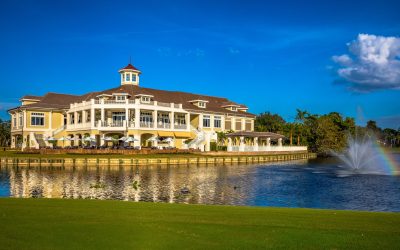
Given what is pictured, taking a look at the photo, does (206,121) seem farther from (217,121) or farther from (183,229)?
(183,229)

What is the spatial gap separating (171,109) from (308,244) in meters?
58.3

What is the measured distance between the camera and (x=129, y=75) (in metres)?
74.5

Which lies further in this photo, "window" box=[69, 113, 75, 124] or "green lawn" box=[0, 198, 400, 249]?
"window" box=[69, 113, 75, 124]

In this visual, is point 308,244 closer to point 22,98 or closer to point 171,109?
point 171,109

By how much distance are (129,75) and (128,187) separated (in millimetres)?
47930

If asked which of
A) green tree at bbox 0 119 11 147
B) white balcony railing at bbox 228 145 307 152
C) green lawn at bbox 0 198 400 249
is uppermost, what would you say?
green tree at bbox 0 119 11 147

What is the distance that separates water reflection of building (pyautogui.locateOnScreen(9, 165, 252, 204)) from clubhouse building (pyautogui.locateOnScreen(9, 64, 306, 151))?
21077mm

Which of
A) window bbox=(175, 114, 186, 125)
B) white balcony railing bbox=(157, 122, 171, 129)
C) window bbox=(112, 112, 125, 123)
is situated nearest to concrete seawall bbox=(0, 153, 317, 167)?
white balcony railing bbox=(157, 122, 171, 129)

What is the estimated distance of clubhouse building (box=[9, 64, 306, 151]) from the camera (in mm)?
61594

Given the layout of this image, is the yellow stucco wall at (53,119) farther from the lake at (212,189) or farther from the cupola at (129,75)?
the lake at (212,189)

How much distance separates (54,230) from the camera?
10391mm

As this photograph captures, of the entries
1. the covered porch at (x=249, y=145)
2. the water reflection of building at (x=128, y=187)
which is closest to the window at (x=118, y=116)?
the covered porch at (x=249, y=145)

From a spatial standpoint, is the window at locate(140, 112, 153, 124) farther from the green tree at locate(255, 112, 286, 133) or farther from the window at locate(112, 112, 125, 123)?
the green tree at locate(255, 112, 286, 133)

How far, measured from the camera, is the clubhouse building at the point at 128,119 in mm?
61594
